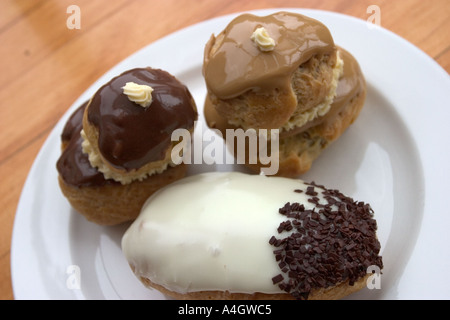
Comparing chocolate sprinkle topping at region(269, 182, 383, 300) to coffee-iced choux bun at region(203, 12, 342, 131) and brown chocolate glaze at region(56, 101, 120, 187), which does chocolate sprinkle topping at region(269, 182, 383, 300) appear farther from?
brown chocolate glaze at region(56, 101, 120, 187)

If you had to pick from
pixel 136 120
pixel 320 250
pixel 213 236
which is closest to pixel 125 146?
pixel 136 120

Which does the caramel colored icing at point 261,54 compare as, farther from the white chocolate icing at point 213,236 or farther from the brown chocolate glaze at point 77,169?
the brown chocolate glaze at point 77,169

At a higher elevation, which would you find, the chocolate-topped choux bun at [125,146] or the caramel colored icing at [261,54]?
the caramel colored icing at [261,54]

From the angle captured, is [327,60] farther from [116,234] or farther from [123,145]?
[116,234]

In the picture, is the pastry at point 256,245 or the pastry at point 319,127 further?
the pastry at point 319,127

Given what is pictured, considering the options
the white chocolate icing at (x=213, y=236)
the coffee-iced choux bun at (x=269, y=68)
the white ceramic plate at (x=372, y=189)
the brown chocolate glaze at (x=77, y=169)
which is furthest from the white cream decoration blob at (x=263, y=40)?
the brown chocolate glaze at (x=77, y=169)

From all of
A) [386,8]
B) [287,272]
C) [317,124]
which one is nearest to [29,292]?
[287,272]
